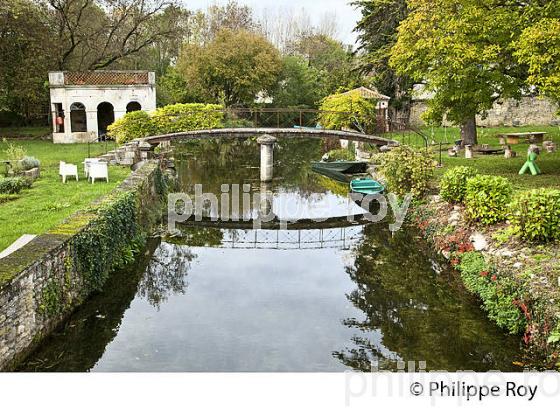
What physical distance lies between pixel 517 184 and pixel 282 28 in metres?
49.8

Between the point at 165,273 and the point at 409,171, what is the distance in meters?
9.25

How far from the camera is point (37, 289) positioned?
950cm

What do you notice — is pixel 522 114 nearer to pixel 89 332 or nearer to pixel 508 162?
pixel 508 162

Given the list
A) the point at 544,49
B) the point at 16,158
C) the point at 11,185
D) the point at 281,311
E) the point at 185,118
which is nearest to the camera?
the point at 281,311

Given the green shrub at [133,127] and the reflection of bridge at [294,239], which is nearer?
the reflection of bridge at [294,239]

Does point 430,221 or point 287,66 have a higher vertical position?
point 287,66

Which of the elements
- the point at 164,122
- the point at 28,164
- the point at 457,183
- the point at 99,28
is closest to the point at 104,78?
the point at 99,28

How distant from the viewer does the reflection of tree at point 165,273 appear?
12.9 metres

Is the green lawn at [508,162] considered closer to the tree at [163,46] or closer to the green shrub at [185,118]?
the green shrub at [185,118]

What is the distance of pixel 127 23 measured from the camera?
141ft

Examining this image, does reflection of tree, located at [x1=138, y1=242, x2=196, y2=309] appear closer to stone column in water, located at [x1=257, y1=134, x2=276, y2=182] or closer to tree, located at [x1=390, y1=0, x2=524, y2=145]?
tree, located at [x1=390, y1=0, x2=524, y2=145]

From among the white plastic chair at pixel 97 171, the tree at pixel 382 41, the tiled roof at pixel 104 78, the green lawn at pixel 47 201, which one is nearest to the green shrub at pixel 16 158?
the green lawn at pixel 47 201

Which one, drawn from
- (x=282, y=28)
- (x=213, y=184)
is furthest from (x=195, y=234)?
(x=282, y=28)
